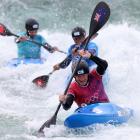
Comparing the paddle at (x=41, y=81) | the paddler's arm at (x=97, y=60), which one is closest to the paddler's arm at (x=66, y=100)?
the paddler's arm at (x=97, y=60)

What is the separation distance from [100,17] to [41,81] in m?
2.17

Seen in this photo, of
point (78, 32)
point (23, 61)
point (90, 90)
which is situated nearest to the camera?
point (90, 90)

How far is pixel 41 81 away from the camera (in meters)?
8.70

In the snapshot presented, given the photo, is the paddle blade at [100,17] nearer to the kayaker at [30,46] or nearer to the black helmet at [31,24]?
the black helmet at [31,24]

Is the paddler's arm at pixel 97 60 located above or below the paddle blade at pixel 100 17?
below

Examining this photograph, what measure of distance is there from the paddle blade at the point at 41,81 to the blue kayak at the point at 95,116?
2.42 metres

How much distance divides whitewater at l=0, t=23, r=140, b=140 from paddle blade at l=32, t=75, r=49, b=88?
0.32 feet

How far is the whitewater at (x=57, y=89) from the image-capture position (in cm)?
629

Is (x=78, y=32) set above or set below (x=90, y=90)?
above

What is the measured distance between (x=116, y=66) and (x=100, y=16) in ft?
8.31

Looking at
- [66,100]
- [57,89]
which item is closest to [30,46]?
[57,89]

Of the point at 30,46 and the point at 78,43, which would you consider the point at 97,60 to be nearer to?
the point at 78,43

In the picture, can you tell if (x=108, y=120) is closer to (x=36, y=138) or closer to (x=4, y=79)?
(x=36, y=138)

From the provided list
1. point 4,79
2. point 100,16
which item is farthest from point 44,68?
point 100,16
